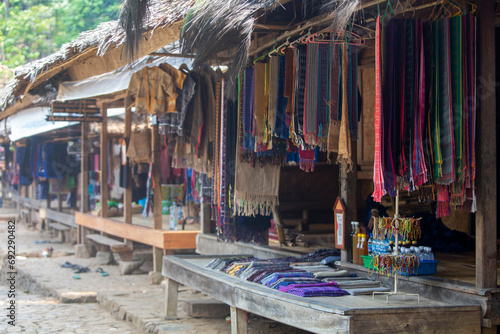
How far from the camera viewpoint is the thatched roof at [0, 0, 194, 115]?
635 cm

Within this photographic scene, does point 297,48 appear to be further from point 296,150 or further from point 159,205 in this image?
point 159,205

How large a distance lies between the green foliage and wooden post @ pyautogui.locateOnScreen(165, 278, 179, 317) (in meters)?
16.5

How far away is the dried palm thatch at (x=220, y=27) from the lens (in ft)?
17.1

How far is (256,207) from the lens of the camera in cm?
672

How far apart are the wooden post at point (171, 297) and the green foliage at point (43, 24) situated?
16511 millimetres

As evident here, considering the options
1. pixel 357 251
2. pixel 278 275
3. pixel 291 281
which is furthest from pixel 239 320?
pixel 357 251

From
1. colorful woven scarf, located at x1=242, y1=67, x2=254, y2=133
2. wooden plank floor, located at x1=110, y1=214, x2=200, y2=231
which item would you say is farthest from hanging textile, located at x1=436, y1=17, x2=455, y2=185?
wooden plank floor, located at x1=110, y1=214, x2=200, y2=231

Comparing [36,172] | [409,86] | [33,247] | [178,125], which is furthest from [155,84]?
[36,172]

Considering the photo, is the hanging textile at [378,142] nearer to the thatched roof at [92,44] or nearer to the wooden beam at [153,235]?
the thatched roof at [92,44]

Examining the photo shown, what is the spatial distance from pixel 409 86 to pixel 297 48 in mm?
1231

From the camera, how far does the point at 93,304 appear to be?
9016 millimetres

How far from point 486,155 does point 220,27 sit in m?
2.49

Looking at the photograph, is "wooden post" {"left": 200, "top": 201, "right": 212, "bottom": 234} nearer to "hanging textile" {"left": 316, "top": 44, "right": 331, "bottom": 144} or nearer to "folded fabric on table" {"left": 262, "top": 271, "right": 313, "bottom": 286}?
"folded fabric on table" {"left": 262, "top": 271, "right": 313, "bottom": 286}

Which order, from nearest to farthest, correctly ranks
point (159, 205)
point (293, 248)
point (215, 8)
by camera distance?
point (215, 8) → point (293, 248) → point (159, 205)
